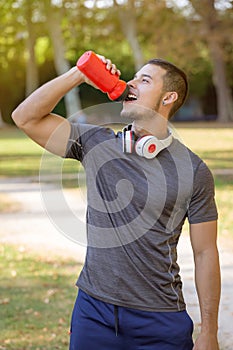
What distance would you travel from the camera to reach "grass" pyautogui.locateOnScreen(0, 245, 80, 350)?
6355 millimetres

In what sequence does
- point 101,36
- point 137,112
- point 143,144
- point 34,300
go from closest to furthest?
point 143,144 → point 137,112 → point 34,300 → point 101,36

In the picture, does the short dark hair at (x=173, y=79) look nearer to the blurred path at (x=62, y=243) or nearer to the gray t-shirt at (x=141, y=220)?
the gray t-shirt at (x=141, y=220)

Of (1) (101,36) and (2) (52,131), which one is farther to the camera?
(1) (101,36)

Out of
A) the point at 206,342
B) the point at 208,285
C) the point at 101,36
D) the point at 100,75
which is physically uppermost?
the point at 100,75

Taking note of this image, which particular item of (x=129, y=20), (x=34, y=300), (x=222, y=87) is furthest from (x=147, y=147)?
(x=222, y=87)

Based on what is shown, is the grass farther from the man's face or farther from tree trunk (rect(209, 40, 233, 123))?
tree trunk (rect(209, 40, 233, 123))

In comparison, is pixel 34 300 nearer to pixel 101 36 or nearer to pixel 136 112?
pixel 136 112

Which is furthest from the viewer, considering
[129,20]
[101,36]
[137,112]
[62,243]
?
[101,36]

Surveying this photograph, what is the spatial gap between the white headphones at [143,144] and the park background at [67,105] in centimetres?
51

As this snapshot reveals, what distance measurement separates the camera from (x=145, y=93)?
360 cm

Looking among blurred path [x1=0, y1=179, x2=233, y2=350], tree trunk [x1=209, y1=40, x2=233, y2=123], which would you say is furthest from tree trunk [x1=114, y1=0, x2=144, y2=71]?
blurred path [x1=0, y1=179, x2=233, y2=350]

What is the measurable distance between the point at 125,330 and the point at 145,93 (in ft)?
3.23

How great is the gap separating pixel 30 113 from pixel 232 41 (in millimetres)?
43400

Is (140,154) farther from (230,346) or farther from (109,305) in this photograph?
(230,346)
